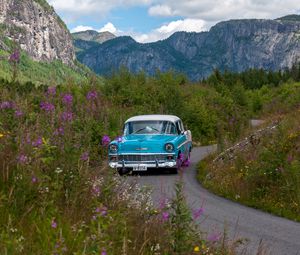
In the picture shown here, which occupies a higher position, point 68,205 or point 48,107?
point 48,107

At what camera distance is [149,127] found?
692 inches

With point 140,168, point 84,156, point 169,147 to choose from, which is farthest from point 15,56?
point 169,147

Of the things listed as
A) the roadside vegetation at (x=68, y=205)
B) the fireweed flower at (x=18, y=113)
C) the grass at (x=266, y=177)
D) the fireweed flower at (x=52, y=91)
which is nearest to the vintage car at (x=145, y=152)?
the grass at (x=266, y=177)

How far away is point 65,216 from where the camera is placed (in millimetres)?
5031

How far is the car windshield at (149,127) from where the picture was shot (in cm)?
1745

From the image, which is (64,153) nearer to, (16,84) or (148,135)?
(16,84)

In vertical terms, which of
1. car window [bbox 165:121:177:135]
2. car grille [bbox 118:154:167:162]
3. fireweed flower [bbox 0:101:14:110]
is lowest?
car grille [bbox 118:154:167:162]

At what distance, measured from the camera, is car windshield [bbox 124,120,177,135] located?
17.5 m

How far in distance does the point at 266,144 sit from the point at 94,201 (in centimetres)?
968

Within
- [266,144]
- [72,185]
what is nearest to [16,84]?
[72,185]

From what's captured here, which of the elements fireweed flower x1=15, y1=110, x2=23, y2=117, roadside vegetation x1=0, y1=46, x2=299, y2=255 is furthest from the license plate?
fireweed flower x1=15, y1=110, x2=23, y2=117

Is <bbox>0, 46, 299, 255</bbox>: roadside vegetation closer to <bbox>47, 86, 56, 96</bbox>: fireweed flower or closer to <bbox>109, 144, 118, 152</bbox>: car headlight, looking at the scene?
<bbox>47, 86, 56, 96</bbox>: fireweed flower

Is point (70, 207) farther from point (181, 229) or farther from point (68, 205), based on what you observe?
point (181, 229)

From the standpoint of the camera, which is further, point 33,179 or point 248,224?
point 248,224
